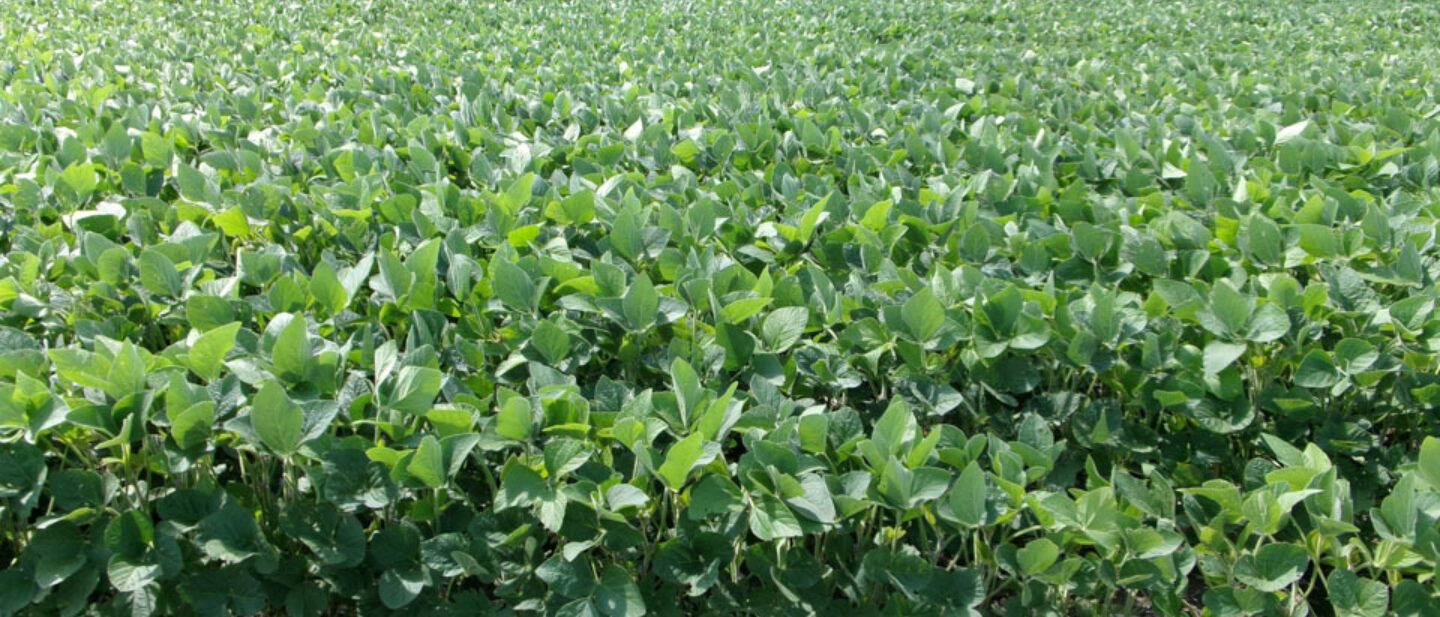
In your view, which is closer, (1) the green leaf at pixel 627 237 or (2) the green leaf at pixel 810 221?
(1) the green leaf at pixel 627 237

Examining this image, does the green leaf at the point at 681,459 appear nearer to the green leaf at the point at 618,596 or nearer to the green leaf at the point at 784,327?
the green leaf at the point at 618,596

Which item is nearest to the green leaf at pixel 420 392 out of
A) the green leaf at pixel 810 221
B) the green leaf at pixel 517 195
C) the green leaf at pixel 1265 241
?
the green leaf at pixel 517 195

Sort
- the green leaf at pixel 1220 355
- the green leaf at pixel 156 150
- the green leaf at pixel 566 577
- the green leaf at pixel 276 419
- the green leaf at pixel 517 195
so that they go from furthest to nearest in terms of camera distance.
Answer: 1. the green leaf at pixel 156 150
2. the green leaf at pixel 517 195
3. the green leaf at pixel 1220 355
4. the green leaf at pixel 566 577
5. the green leaf at pixel 276 419

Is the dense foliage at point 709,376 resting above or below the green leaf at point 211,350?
below

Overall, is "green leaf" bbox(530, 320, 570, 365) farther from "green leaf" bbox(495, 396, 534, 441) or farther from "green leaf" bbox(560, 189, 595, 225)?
"green leaf" bbox(560, 189, 595, 225)

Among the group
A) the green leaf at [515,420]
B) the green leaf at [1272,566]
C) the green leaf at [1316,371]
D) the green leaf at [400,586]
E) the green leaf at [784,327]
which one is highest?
the green leaf at [515,420]

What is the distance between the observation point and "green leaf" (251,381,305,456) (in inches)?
56.7

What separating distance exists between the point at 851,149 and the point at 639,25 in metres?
3.78

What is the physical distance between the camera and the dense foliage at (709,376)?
1.54m

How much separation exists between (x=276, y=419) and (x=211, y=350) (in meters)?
0.29

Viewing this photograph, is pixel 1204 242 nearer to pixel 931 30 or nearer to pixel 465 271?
pixel 465 271

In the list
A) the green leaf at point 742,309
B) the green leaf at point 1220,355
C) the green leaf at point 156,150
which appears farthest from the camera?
the green leaf at point 156,150

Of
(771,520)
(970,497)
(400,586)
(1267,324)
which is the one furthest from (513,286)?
(1267,324)

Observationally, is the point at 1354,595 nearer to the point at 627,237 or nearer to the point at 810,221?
the point at 810,221
